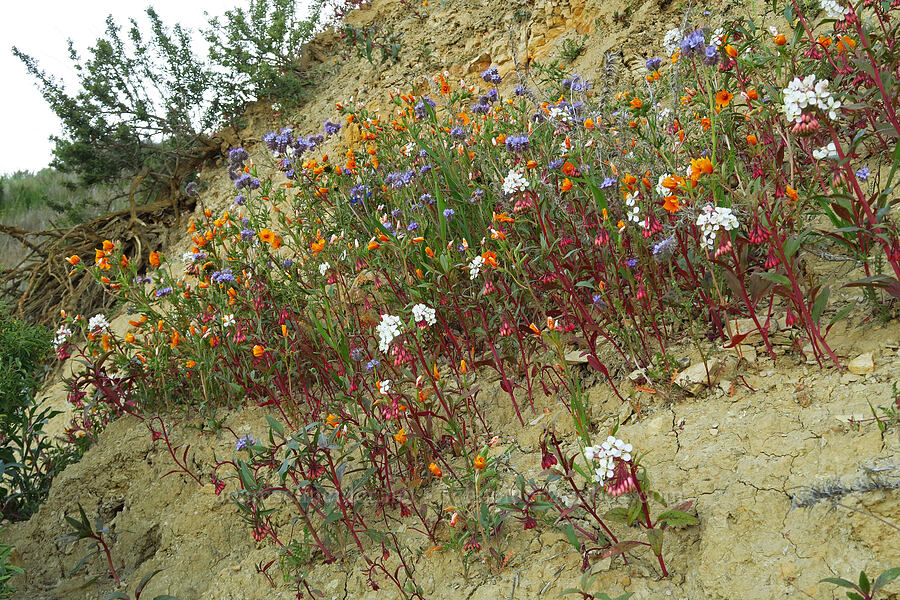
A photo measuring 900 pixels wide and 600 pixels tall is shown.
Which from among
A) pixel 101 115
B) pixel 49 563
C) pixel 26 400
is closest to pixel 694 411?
pixel 49 563

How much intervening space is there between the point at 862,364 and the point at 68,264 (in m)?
7.22

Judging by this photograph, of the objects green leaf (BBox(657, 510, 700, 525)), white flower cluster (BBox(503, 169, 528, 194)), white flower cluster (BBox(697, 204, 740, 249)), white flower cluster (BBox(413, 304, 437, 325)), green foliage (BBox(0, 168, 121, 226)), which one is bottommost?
green leaf (BBox(657, 510, 700, 525))

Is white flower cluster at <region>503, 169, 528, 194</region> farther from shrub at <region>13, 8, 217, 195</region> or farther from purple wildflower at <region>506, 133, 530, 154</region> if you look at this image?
shrub at <region>13, 8, 217, 195</region>

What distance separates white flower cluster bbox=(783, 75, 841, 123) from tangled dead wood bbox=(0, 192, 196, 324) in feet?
20.4

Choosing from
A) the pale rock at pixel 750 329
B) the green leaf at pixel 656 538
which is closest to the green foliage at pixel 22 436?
the green leaf at pixel 656 538

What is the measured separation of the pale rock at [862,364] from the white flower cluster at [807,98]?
2.62 feet

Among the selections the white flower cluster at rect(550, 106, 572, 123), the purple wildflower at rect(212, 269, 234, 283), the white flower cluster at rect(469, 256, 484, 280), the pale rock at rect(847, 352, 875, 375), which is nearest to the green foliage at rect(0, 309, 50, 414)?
the purple wildflower at rect(212, 269, 234, 283)

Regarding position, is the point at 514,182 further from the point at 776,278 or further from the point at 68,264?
the point at 68,264

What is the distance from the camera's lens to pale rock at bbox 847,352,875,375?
1.87 meters

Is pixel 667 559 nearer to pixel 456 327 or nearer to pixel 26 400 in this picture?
pixel 456 327

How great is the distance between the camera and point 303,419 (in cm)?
318

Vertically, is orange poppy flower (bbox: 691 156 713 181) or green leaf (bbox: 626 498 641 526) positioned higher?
orange poppy flower (bbox: 691 156 713 181)

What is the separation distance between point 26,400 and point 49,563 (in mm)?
972

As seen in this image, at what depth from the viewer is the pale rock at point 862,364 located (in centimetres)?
187
